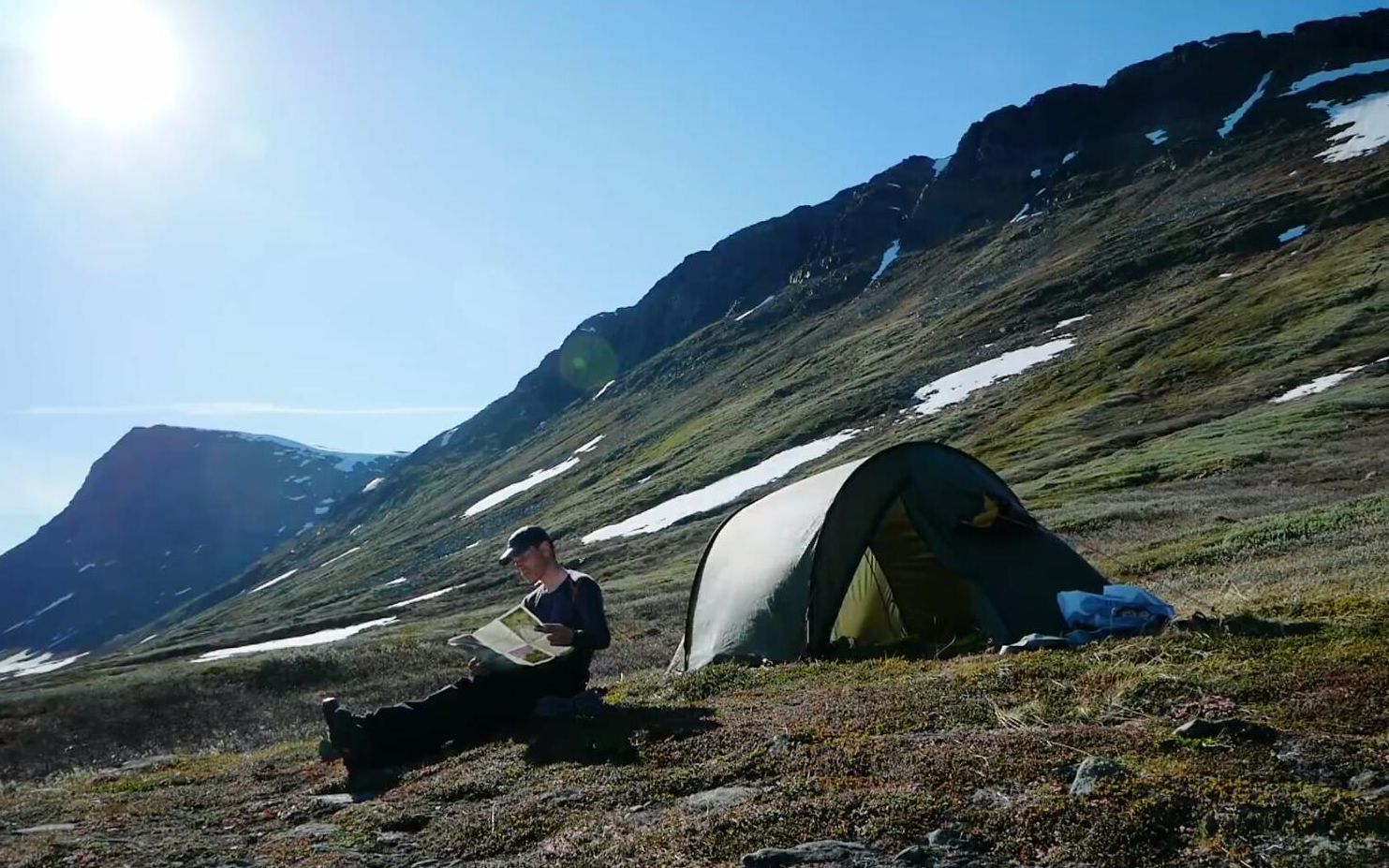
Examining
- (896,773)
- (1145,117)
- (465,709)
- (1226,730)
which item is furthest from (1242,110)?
(896,773)

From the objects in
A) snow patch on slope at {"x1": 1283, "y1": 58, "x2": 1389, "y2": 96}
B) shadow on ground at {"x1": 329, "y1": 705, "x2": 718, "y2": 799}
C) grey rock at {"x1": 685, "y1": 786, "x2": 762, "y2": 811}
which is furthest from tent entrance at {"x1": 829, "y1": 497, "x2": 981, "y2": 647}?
snow patch on slope at {"x1": 1283, "y1": 58, "x2": 1389, "y2": 96}

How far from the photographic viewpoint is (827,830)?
6.00m

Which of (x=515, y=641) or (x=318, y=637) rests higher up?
(x=515, y=641)

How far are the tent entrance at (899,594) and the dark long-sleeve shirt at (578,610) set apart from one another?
4.76 metres

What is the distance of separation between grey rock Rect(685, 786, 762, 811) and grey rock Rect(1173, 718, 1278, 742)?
2.98m

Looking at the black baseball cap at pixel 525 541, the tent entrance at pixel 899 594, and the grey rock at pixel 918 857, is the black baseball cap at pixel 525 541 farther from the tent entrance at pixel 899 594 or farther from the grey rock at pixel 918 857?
the grey rock at pixel 918 857

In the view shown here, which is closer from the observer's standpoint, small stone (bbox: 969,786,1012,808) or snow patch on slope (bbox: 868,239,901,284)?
small stone (bbox: 969,786,1012,808)

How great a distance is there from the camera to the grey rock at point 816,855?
5531 mm

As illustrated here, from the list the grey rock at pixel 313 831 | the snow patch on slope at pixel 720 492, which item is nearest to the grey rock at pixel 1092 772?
the grey rock at pixel 313 831

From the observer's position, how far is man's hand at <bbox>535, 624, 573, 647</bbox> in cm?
1070

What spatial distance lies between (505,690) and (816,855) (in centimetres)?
575

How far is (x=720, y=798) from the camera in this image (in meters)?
7.09

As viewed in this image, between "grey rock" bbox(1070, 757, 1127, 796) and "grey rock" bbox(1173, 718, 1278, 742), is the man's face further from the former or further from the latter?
"grey rock" bbox(1173, 718, 1278, 742)

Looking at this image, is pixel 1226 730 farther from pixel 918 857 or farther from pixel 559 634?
pixel 559 634
